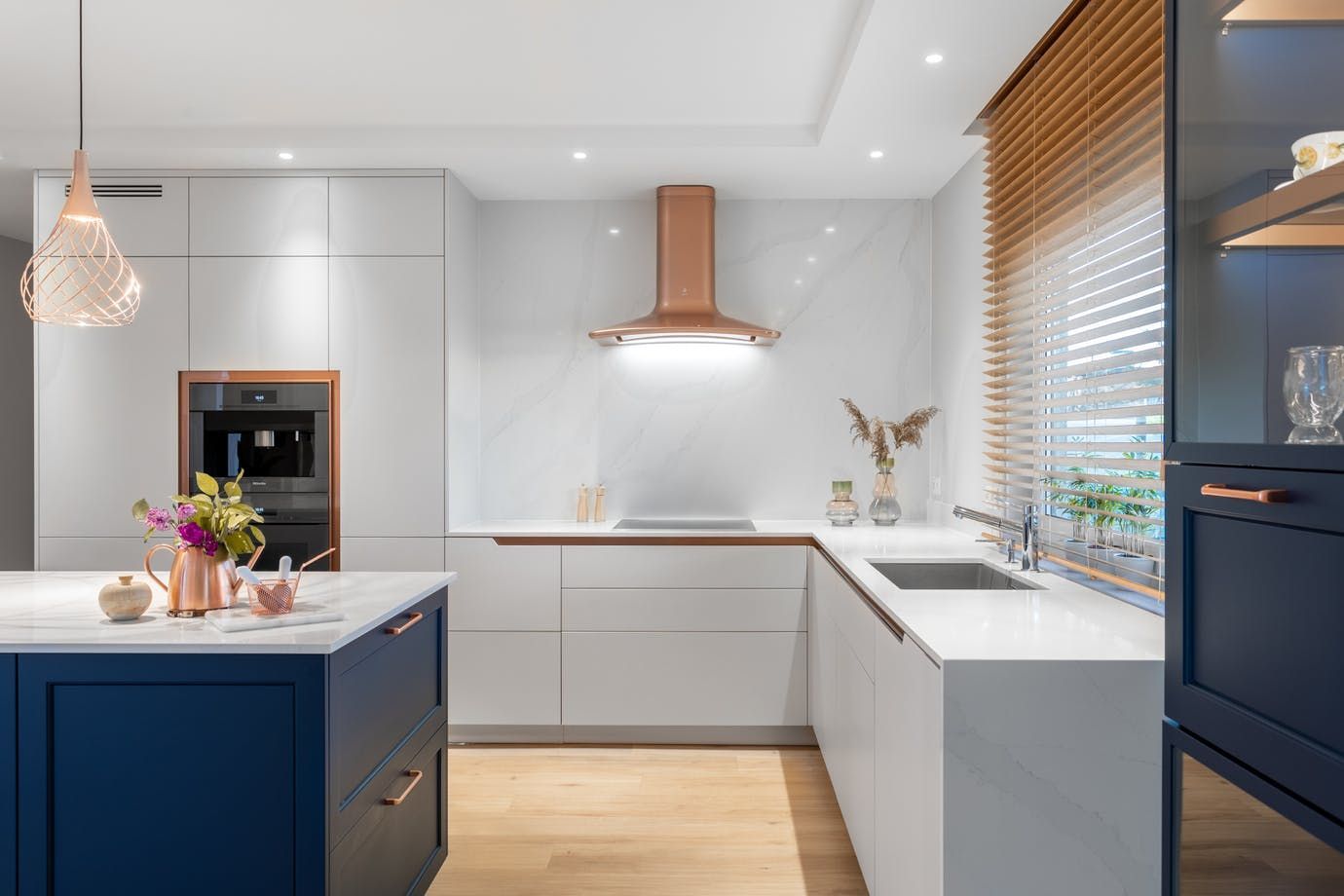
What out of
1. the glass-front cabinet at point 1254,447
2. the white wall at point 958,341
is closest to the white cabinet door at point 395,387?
the white wall at point 958,341

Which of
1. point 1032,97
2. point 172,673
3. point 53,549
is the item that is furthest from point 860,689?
point 53,549

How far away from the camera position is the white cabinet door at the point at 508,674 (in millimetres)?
3680

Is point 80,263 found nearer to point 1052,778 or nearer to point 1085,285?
point 1085,285

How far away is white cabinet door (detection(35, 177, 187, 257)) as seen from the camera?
3.68 metres

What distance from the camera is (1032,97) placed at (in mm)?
2703

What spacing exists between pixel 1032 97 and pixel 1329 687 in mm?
2185

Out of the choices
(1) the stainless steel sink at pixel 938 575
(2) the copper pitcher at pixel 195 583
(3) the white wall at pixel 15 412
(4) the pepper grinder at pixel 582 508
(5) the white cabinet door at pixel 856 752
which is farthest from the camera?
(3) the white wall at pixel 15 412

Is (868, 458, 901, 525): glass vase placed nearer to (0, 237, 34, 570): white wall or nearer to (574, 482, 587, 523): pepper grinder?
(574, 482, 587, 523): pepper grinder

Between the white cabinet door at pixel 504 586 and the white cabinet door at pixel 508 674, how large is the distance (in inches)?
1.9

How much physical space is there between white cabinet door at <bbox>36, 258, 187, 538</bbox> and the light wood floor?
178 cm

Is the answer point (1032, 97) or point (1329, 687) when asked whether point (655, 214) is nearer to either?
point (1032, 97)

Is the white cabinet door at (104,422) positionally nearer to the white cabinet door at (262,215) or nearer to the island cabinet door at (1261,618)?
the white cabinet door at (262,215)

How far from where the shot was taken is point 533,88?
3098 millimetres

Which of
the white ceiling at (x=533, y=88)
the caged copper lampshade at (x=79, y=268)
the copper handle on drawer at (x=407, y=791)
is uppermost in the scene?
the white ceiling at (x=533, y=88)
